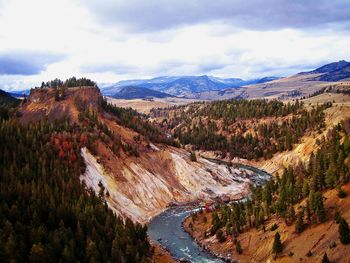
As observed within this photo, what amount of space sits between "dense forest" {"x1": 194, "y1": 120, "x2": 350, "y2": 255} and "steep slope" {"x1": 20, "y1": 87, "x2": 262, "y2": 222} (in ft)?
80.4

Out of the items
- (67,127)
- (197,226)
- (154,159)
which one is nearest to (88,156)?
(67,127)

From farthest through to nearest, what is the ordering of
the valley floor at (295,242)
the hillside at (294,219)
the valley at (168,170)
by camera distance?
1. the valley at (168,170)
2. the hillside at (294,219)
3. the valley floor at (295,242)

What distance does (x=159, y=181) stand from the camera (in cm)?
12325

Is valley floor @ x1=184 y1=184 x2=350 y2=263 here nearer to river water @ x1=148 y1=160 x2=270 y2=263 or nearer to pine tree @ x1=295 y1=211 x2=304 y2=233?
pine tree @ x1=295 y1=211 x2=304 y2=233

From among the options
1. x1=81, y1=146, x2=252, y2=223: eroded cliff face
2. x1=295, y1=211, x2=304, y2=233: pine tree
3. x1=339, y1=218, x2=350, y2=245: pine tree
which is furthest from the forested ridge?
x1=339, y1=218, x2=350, y2=245: pine tree

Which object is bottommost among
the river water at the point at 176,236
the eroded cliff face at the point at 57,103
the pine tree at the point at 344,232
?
the river water at the point at 176,236

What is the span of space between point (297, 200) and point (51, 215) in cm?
4502

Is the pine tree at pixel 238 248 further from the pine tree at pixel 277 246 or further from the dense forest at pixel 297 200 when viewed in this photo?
the pine tree at pixel 277 246

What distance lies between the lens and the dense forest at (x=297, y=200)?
75.6 meters

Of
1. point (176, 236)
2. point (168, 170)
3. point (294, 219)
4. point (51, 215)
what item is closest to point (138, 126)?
point (168, 170)

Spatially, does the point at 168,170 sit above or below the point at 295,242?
above

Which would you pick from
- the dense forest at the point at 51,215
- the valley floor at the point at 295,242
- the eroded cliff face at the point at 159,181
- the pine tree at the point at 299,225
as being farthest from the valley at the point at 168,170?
the dense forest at the point at 51,215

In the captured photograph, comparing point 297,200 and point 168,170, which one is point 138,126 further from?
point 297,200

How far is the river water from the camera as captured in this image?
79.8m
